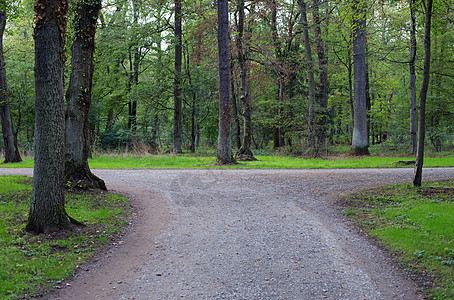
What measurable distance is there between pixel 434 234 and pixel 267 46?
56.4ft

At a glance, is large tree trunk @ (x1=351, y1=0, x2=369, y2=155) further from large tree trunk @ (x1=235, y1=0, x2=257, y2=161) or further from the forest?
large tree trunk @ (x1=235, y1=0, x2=257, y2=161)

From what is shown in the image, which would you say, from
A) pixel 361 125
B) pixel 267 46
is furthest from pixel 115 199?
pixel 361 125

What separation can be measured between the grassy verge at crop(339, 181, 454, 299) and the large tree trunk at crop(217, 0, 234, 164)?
8.30 metres

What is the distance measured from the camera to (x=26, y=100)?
83.6 ft

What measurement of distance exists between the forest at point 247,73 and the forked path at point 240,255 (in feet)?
35.4

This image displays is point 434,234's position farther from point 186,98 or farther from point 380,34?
point 380,34

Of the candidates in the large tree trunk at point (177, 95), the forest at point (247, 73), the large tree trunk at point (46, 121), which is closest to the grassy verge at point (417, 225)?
the large tree trunk at point (46, 121)

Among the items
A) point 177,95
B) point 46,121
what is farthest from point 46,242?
point 177,95

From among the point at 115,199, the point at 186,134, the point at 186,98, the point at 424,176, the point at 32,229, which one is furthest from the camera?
the point at 186,134

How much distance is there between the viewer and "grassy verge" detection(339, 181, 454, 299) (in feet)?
14.5

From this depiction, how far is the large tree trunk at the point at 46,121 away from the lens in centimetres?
560

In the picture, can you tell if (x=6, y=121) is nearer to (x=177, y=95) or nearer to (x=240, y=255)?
(x=177, y=95)

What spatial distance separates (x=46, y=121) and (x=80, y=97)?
3592 millimetres

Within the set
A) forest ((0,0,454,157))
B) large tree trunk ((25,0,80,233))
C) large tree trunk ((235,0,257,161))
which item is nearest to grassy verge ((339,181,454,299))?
large tree trunk ((25,0,80,233))
